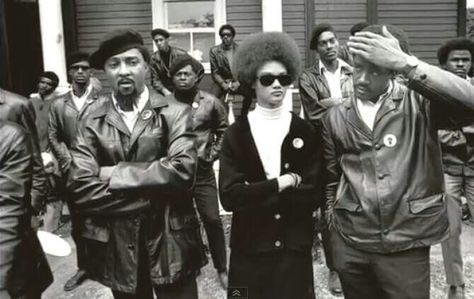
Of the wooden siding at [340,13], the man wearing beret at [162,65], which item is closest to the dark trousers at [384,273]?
the man wearing beret at [162,65]

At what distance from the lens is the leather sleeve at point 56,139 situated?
6.26 meters

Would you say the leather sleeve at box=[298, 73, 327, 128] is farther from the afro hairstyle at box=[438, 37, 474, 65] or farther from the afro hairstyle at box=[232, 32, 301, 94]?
the afro hairstyle at box=[232, 32, 301, 94]

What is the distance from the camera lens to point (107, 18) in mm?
11141

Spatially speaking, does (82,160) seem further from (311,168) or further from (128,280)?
(311,168)

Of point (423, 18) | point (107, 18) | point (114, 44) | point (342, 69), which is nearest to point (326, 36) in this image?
point (342, 69)

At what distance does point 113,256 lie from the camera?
3.26m

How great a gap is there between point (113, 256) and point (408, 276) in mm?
1612

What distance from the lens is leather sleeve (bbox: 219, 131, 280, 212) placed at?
10.3 ft

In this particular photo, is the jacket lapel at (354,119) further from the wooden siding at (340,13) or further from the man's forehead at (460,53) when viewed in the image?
the wooden siding at (340,13)

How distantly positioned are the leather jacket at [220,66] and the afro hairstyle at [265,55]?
618cm

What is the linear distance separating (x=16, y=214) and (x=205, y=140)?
291cm

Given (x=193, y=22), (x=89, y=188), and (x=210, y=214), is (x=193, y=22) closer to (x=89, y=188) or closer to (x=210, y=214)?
(x=210, y=214)

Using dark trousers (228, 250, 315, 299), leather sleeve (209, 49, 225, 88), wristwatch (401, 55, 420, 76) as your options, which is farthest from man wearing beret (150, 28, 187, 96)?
wristwatch (401, 55, 420, 76)

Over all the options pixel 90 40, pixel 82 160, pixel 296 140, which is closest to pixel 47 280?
pixel 82 160
